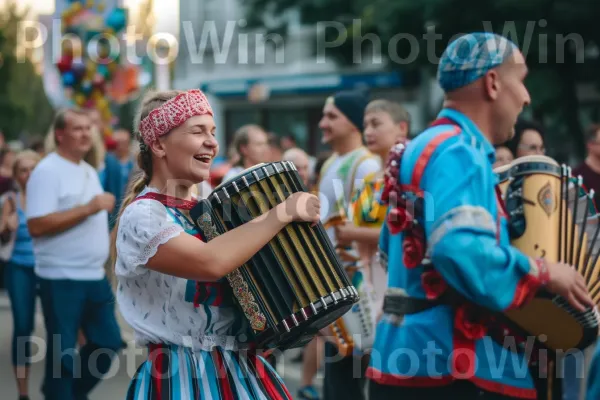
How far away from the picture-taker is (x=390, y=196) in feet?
12.9

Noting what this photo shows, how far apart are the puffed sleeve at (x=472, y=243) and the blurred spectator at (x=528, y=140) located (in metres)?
3.42

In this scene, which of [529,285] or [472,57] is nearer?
[529,285]

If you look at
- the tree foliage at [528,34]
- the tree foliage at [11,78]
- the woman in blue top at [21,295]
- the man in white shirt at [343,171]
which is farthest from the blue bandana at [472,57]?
the tree foliage at [11,78]

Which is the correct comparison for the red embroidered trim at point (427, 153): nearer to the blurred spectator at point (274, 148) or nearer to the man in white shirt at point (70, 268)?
the man in white shirt at point (70, 268)

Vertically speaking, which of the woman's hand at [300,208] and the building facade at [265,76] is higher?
the building facade at [265,76]

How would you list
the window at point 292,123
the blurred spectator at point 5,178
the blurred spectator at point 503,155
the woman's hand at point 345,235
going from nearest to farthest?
the woman's hand at point 345,235 → the blurred spectator at point 503,155 → the blurred spectator at point 5,178 → the window at point 292,123

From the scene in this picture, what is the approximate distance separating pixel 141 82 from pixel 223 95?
1902cm

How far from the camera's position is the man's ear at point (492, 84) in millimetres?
3740

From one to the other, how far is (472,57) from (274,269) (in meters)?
1.02

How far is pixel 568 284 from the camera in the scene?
3.54m

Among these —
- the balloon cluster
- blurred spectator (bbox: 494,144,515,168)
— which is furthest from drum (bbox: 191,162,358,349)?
the balloon cluster

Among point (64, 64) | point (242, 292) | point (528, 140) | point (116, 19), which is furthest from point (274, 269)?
point (116, 19)

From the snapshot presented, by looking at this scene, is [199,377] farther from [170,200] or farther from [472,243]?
[472,243]

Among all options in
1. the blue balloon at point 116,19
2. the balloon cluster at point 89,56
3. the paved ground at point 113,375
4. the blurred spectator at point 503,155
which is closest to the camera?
the blurred spectator at point 503,155
